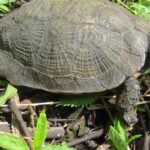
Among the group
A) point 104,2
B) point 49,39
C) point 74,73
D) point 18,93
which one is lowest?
point 18,93

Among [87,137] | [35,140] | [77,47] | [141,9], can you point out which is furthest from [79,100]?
[141,9]

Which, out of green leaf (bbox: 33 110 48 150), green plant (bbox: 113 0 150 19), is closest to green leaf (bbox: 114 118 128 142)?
green leaf (bbox: 33 110 48 150)

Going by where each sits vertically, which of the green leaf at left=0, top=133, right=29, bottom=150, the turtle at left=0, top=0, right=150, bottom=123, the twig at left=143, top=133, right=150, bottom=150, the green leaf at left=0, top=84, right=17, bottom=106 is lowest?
the twig at left=143, top=133, right=150, bottom=150

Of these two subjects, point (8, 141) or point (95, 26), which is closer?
point (8, 141)

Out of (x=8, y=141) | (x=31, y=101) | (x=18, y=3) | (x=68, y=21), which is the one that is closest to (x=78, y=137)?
(x=31, y=101)

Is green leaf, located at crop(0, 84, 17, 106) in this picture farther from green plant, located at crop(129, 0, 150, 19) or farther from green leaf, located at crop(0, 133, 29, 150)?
green plant, located at crop(129, 0, 150, 19)

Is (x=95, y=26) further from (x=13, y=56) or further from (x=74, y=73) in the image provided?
(x=13, y=56)

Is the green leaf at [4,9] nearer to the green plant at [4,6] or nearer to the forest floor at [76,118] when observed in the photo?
the green plant at [4,6]
